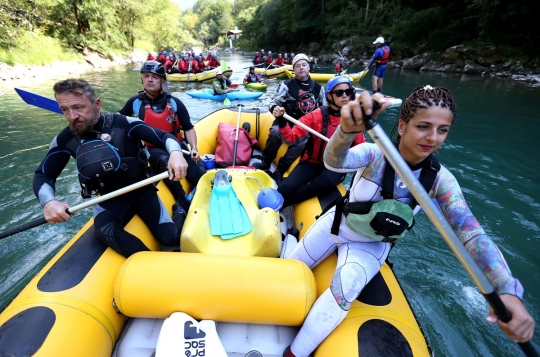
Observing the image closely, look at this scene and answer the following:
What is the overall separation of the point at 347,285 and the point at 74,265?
1.85m

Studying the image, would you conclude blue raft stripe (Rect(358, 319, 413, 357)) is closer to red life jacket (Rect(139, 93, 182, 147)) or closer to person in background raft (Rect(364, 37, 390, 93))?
red life jacket (Rect(139, 93, 182, 147))

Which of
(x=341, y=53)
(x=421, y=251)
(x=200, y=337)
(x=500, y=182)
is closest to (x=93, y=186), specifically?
(x=200, y=337)

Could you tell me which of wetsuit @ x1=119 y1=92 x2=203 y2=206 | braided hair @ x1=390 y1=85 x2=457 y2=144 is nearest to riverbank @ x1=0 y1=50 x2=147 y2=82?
wetsuit @ x1=119 y1=92 x2=203 y2=206

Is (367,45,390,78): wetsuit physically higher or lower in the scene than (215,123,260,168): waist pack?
higher

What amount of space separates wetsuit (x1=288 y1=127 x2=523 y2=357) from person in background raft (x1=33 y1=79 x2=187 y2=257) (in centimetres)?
123

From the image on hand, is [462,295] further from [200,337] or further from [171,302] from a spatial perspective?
[171,302]

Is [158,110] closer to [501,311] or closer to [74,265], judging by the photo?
[74,265]

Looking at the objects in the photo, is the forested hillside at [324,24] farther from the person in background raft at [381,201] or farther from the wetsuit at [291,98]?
the person in background raft at [381,201]

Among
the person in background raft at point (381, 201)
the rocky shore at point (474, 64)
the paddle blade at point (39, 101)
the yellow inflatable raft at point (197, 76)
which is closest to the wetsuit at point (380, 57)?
the yellow inflatable raft at point (197, 76)

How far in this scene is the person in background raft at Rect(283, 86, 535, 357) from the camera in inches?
49.6

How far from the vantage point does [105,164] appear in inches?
83.5

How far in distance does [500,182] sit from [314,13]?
1292 inches

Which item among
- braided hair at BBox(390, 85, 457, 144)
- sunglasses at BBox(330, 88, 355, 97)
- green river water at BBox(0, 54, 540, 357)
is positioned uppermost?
braided hair at BBox(390, 85, 457, 144)

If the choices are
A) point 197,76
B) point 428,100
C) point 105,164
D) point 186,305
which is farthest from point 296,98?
point 197,76
